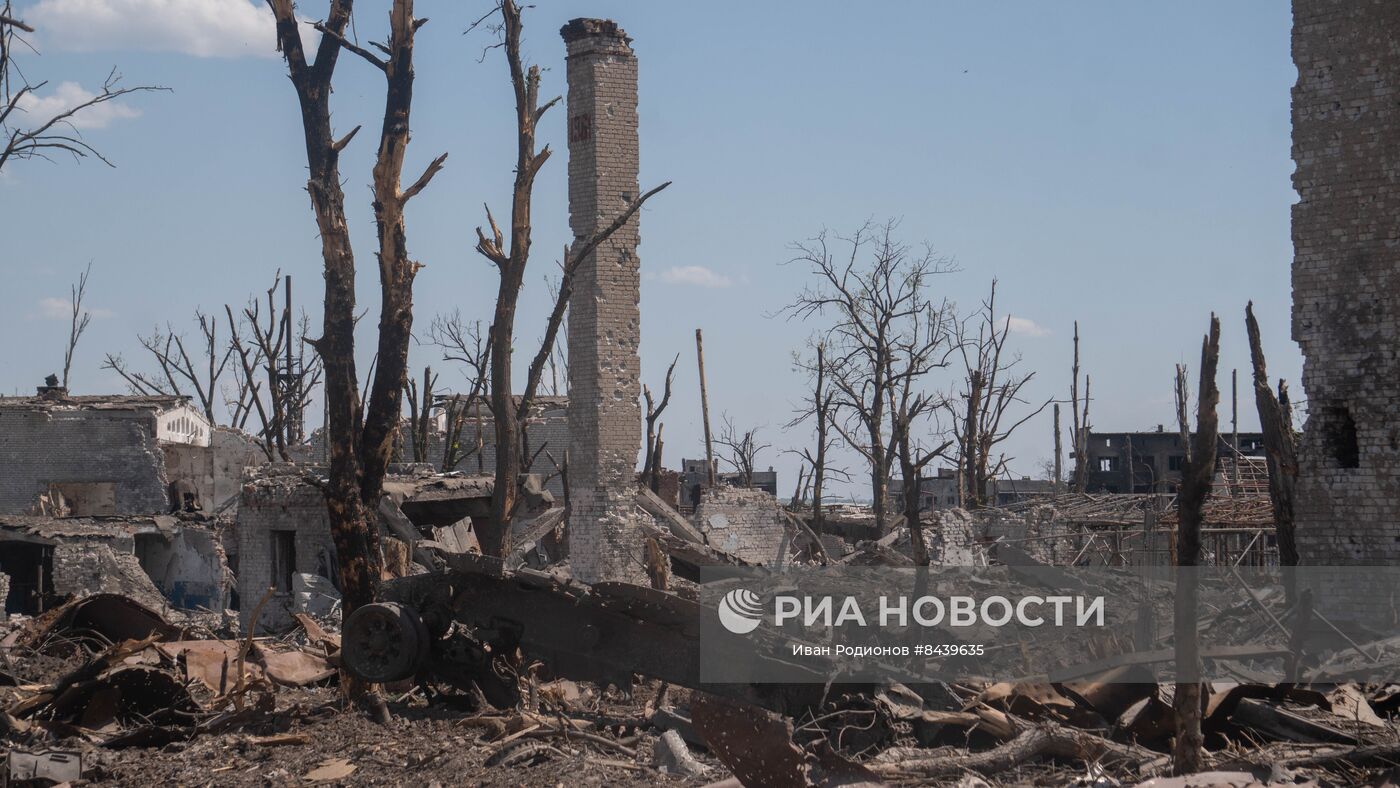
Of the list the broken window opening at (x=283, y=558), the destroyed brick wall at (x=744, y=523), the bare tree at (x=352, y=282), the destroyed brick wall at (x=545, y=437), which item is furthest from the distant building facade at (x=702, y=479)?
the bare tree at (x=352, y=282)

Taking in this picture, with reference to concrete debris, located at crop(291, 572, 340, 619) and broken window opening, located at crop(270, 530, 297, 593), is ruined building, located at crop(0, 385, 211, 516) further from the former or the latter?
concrete debris, located at crop(291, 572, 340, 619)

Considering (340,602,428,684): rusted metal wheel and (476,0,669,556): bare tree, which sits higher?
(476,0,669,556): bare tree

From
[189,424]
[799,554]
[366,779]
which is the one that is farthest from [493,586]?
[189,424]

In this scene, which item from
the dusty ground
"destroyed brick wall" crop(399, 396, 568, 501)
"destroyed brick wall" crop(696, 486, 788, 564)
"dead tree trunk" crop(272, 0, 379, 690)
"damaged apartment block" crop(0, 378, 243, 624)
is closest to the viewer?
the dusty ground

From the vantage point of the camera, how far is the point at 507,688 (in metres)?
8.82

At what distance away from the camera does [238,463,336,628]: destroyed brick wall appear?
18.7m

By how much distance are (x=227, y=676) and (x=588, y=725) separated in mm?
3390

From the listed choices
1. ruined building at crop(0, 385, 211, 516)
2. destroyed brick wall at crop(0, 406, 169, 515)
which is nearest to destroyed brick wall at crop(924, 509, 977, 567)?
ruined building at crop(0, 385, 211, 516)

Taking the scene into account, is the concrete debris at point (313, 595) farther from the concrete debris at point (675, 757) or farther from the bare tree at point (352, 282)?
the concrete debris at point (675, 757)

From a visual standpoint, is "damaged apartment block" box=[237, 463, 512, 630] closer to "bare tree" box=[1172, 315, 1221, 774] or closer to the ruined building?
the ruined building

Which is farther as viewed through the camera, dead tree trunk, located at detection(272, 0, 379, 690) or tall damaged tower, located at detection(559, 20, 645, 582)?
tall damaged tower, located at detection(559, 20, 645, 582)

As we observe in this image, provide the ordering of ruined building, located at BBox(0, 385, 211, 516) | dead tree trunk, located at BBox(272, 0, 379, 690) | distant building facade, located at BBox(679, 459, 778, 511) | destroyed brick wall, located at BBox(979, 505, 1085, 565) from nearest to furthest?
dead tree trunk, located at BBox(272, 0, 379, 690)
destroyed brick wall, located at BBox(979, 505, 1085, 565)
ruined building, located at BBox(0, 385, 211, 516)
distant building facade, located at BBox(679, 459, 778, 511)

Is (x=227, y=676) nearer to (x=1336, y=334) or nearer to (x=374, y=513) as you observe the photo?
(x=374, y=513)

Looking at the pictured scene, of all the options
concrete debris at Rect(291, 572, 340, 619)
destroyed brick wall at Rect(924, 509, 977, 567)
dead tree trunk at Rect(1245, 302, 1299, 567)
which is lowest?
concrete debris at Rect(291, 572, 340, 619)
